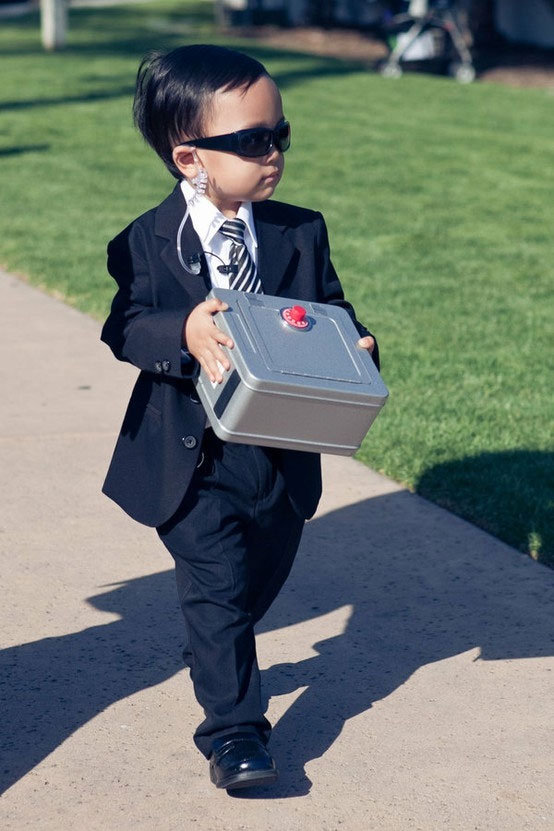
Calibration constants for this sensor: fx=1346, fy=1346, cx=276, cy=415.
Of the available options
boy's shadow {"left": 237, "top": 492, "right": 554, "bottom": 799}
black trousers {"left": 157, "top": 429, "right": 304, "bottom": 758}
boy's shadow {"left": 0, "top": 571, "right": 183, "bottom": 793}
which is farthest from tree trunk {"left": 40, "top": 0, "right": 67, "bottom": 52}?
black trousers {"left": 157, "top": 429, "right": 304, "bottom": 758}

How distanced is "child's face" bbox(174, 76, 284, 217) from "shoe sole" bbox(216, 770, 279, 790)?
4.18ft

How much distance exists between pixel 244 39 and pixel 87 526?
65.4 feet

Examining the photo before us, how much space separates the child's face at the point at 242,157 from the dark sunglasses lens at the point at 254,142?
2 centimetres

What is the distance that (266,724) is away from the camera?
309cm

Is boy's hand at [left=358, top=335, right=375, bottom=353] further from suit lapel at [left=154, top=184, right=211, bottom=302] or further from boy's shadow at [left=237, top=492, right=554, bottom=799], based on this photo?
Answer: boy's shadow at [left=237, top=492, right=554, bottom=799]

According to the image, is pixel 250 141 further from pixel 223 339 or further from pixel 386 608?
pixel 386 608

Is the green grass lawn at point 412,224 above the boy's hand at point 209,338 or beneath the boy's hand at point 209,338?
beneath

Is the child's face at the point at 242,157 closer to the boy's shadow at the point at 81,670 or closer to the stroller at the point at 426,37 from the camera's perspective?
the boy's shadow at the point at 81,670

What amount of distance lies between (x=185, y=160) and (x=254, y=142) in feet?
0.63

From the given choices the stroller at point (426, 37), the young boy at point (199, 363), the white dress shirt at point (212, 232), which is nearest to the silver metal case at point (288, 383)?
the young boy at point (199, 363)

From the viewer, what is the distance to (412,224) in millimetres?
9602

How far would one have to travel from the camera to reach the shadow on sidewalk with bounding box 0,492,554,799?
3359mm

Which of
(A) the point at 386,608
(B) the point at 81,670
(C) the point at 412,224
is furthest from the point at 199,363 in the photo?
(C) the point at 412,224

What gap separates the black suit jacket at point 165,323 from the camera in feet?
9.87
